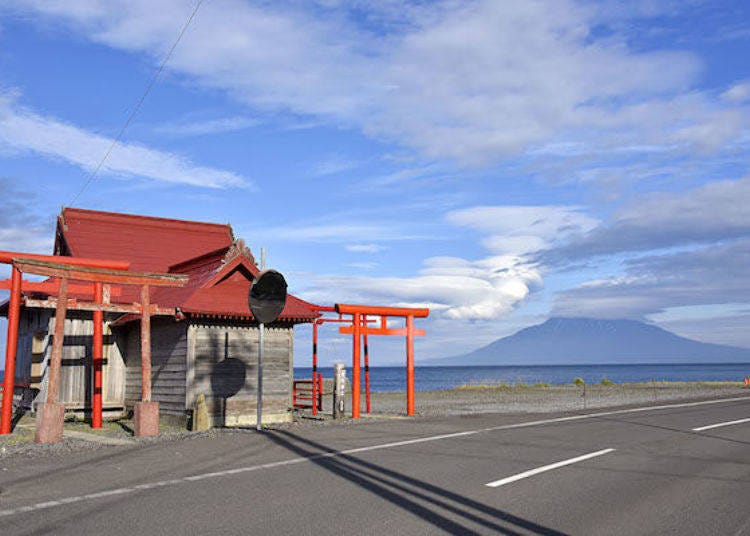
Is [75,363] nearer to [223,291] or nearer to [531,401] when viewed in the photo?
[223,291]

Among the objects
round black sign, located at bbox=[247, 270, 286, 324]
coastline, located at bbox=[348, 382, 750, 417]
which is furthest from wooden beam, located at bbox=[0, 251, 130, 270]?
coastline, located at bbox=[348, 382, 750, 417]

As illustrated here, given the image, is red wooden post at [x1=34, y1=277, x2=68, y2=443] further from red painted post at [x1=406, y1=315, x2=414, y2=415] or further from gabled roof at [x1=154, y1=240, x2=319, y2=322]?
red painted post at [x1=406, y1=315, x2=414, y2=415]

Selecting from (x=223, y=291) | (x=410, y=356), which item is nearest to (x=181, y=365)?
(x=223, y=291)

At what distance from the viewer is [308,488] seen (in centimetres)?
866

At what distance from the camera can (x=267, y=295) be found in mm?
16703

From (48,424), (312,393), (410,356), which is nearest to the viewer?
(48,424)

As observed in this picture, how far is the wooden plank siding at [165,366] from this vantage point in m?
19.2

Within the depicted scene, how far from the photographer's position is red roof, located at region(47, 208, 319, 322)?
775 inches

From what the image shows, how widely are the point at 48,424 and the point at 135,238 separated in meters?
13.5

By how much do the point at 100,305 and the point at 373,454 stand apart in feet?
27.4

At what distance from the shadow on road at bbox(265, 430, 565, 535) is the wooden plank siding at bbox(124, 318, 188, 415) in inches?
349

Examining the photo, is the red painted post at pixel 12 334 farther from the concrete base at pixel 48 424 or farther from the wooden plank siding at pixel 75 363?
the wooden plank siding at pixel 75 363

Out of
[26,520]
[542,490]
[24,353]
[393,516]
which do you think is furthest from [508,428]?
[24,353]

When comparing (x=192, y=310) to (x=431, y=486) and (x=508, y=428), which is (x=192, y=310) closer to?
(x=508, y=428)
